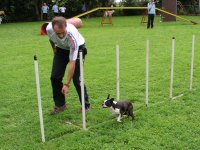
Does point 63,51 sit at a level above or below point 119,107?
above

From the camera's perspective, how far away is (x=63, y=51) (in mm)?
5645

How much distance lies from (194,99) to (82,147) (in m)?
2.79

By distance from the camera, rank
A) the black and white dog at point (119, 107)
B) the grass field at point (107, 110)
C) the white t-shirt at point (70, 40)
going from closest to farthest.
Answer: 1. the grass field at point (107, 110)
2. the white t-shirt at point (70, 40)
3. the black and white dog at point (119, 107)

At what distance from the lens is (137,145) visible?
4559mm

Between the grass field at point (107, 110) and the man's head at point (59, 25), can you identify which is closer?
the grass field at point (107, 110)

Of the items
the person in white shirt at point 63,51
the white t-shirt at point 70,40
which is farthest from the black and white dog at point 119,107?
the white t-shirt at point 70,40

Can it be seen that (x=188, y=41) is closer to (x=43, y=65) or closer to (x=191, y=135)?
(x=43, y=65)

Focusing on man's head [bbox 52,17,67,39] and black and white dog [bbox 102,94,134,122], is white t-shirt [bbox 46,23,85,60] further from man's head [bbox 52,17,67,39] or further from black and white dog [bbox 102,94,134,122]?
black and white dog [bbox 102,94,134,122]

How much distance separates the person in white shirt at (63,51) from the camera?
4.96m

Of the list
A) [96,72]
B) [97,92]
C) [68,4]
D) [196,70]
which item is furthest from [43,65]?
[68,4]

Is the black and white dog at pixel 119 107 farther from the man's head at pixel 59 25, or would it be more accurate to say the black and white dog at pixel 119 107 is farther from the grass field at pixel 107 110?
the man's head at pixel 59 25

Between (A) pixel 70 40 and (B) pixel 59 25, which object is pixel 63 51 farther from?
(B) pixel 59 25

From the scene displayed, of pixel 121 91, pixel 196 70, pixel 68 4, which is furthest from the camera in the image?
pixel 68 4

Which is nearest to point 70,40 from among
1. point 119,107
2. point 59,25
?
point 59,25
